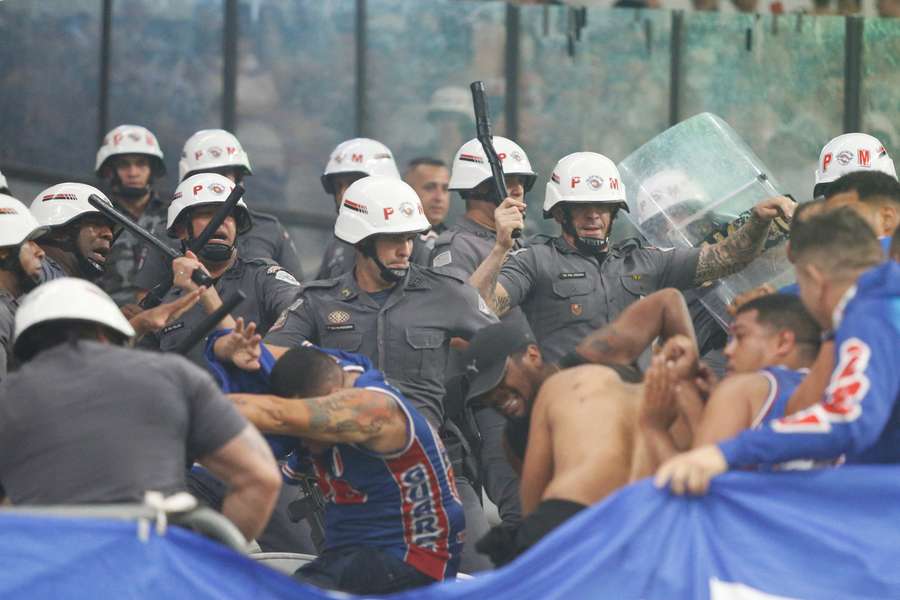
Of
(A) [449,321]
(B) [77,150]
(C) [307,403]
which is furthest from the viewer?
(B) [77,150]

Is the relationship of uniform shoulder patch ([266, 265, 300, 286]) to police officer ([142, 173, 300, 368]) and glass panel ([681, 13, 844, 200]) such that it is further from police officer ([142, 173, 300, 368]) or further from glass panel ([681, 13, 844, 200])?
glass panel ([681, 13, 844, 200])

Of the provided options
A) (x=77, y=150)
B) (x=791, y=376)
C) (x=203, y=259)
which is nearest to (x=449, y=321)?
(x=203, y=259)

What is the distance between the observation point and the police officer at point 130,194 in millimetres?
12023

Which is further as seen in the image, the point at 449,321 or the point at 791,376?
the point at 449,321

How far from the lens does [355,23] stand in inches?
619

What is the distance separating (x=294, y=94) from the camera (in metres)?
15.6

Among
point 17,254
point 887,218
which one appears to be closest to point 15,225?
point 17,254

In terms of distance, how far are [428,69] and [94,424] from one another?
957 cm

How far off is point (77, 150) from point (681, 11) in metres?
4.87

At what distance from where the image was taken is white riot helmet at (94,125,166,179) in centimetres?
1306

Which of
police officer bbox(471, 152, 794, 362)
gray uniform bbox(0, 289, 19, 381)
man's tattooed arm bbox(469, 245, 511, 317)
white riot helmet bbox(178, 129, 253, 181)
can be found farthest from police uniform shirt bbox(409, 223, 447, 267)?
gray uniform bbox(0, 289, 19, 381)

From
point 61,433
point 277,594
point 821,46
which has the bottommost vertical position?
point 277,594

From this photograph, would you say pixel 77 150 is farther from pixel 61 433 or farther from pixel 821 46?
pixel 61 433

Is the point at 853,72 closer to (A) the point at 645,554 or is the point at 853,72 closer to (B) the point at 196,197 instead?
(B) the point at 196,197
